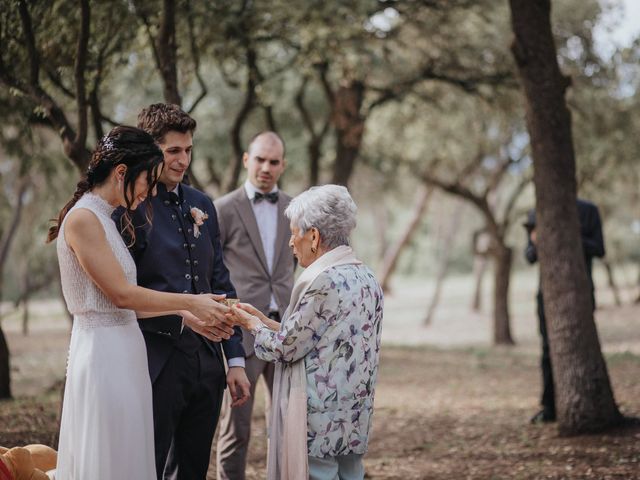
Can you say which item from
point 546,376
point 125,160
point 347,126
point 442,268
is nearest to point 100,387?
point 125,160

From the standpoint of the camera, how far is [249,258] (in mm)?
5609

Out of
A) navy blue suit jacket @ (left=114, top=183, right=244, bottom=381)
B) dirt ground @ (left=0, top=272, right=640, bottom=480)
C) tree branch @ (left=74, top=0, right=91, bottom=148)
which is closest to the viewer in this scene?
navy blue suit jacket @ (left=114, top=183, right=244, bottom=381)

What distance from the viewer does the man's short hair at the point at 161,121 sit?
4.03 metres

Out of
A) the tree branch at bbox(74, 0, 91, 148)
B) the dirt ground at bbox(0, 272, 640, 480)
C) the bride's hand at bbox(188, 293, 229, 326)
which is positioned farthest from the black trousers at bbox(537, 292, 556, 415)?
the bride's hand at bbox(188, 293, 229, 326)

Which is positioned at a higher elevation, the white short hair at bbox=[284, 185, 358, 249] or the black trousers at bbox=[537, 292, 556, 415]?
the white short hair at bbox=[284, 185, 358, 249]

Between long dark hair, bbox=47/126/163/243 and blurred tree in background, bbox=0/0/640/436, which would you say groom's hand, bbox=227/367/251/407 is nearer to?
long dark hair, bbox=47/126/163/243

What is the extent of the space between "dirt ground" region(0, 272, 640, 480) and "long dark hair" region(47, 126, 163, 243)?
11.5ft

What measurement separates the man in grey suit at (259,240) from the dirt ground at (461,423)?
1.64 meters

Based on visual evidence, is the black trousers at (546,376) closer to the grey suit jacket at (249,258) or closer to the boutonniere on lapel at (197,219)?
the grey suit jacket at (249,258)

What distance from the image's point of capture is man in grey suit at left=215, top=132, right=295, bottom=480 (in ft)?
18.2

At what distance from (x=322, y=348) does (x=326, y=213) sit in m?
0.59

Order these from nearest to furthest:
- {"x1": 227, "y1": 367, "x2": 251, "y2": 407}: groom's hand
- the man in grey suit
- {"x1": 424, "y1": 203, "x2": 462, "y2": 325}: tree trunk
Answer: {"x1": 227, "y1": 367, "x2": 251, "y2": 407}: groom's hand, the man in grey suit, {"x1": 424, "y1": 203, "x2": 462, "y2": 325}: tree trunk

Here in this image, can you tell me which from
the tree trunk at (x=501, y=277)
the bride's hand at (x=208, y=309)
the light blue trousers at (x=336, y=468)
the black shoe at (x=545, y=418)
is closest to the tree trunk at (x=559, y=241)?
the black shoe at (x=545, y=418)

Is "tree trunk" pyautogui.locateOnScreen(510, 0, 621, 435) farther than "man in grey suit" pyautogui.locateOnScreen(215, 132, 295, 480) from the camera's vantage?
Yes
